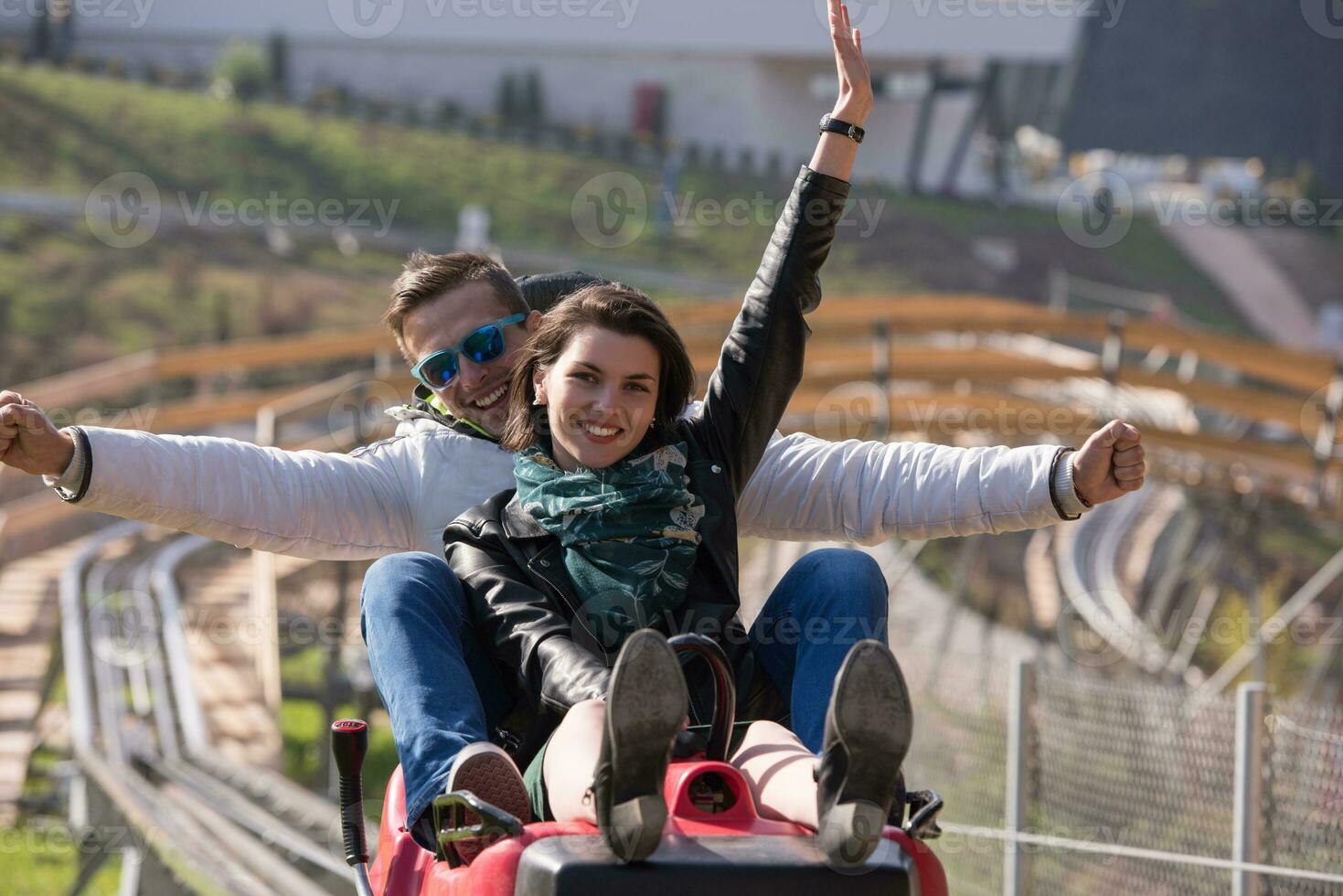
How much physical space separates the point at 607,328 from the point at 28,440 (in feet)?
2.62

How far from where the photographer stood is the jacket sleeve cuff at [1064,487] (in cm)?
237

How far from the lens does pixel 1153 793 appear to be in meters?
4.69

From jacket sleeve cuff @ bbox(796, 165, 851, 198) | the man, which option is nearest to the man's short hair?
the man

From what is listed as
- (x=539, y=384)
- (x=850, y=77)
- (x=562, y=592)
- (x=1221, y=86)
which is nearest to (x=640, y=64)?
(x=1221, y=86)

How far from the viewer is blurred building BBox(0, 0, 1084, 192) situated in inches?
1359

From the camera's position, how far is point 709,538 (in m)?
2.34

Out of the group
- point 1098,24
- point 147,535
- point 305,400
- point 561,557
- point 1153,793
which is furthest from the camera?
point 1098,24

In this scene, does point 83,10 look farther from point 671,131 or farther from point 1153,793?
point 1153,793

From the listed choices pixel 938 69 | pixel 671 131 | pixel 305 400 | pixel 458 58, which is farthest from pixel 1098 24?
pixel 305 400

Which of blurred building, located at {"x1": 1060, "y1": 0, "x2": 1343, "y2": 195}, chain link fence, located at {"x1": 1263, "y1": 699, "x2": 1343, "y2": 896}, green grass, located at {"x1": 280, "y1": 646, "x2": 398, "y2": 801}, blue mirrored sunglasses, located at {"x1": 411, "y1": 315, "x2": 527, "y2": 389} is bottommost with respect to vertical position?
green grass, located at {"x1": 280, "y1": 646, "x2": 398, "y2": 801}

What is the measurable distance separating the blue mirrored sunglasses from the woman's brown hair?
0.30 m

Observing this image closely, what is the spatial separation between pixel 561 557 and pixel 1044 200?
122ft

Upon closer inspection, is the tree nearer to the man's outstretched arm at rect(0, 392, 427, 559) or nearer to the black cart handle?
the man's outstretched arm at rect(0, 392, 427, 559)

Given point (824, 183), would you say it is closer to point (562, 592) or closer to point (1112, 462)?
point (1112, 462)
